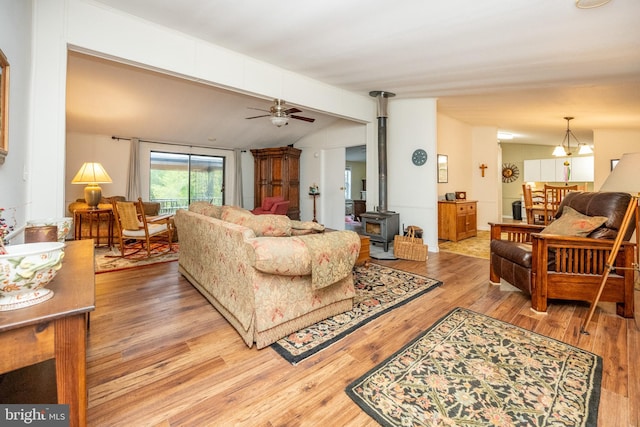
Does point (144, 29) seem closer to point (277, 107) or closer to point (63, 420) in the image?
point (277, 107)

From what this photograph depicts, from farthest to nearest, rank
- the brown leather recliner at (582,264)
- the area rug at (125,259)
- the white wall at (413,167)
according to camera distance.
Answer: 1. the white wall at (413,167)
2. the area rug at (125,259)
3. the brown leather recliner at (582,264)

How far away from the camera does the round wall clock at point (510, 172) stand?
9102mm

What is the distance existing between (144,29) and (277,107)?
1574 millimetres

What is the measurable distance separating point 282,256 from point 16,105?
2021 millimetres

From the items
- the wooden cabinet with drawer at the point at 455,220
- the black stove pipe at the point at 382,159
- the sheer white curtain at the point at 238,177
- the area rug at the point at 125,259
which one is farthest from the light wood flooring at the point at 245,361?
the sheer white curtain at the point at 238,177

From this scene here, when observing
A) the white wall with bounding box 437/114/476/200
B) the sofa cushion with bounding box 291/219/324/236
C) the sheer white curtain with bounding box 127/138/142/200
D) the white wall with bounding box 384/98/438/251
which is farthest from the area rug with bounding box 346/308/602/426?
the sheer white curtain with bounding box 127/138/142/200

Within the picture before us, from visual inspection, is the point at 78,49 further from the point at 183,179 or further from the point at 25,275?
the point at 183,179

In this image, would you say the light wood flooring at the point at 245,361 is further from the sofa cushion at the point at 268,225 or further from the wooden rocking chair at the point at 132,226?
the wooden rocking chair at the point at 132,226

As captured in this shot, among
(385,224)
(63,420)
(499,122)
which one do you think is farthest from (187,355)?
(499,122)

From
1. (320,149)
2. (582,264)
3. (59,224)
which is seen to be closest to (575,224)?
(582,264)

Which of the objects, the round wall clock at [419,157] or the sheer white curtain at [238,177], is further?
the sheer white curtain at [238,177]

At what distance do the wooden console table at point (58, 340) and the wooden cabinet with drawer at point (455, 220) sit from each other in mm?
5719

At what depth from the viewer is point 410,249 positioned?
4.17 metres

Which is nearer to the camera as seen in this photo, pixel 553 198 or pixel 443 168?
pixel 553 198
